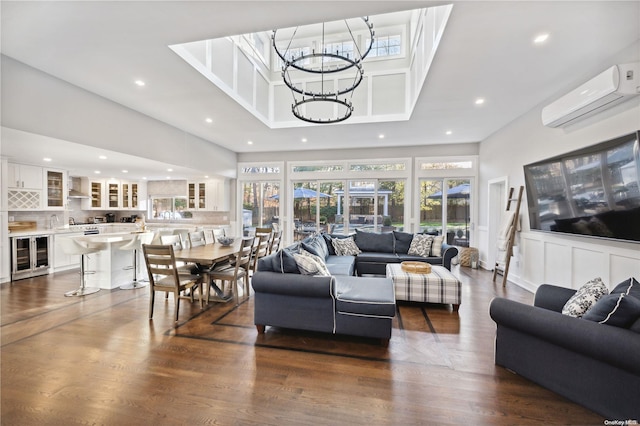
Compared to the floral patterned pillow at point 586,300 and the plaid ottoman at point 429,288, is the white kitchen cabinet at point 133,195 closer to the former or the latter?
the plaid ottoman at point 429,288

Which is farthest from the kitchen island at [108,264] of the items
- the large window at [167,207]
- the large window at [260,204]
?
the large window at [167,207]

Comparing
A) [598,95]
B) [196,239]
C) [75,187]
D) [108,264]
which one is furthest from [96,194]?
[598,95]

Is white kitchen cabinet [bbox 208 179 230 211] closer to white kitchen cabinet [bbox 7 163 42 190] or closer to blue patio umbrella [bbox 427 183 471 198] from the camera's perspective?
white kitchen cabinet [bbox 7 163 42 190]

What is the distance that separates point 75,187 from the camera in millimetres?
7867

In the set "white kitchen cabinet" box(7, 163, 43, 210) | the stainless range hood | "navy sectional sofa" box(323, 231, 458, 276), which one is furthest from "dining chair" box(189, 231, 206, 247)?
the stainless range hood

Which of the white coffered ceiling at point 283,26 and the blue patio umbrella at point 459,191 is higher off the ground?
the white coffered ceiling at point 283,26

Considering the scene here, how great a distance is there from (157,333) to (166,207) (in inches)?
270

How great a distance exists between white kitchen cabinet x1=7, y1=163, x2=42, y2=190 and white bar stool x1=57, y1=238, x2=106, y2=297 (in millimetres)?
2459

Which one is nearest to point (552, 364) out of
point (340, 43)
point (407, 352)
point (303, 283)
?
point (407, 352)

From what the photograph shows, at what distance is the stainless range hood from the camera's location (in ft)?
24.7

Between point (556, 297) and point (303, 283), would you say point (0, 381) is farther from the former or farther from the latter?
point (556, 297)

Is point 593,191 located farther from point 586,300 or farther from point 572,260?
point 586,300

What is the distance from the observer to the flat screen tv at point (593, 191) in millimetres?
2760

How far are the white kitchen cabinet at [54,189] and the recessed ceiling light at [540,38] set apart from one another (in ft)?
28.6
